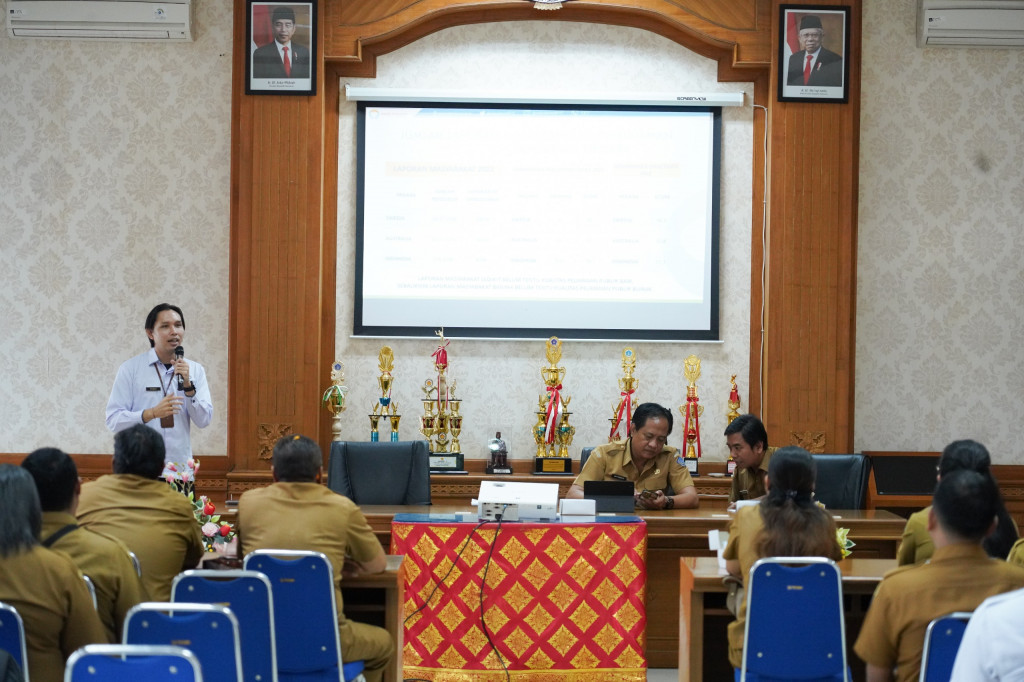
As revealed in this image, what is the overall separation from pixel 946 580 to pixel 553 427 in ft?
11.4

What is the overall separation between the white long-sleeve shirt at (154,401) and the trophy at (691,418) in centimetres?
258

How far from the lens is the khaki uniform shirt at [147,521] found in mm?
2975

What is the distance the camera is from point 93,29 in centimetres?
601

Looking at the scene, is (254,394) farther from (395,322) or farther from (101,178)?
(101,178)

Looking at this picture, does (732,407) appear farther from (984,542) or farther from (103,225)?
(103,225)

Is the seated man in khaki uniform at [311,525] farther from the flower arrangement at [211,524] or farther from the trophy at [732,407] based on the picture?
the trophy at [732,407]

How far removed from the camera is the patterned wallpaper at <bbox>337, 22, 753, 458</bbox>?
607 cm

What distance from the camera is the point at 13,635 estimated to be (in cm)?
223

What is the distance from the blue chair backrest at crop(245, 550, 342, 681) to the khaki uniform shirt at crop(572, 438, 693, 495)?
77.2 inches

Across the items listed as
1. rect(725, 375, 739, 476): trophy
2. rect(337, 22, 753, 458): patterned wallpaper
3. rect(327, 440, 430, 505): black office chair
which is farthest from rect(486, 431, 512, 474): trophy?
rect(725, 375, 739, 476): trophy

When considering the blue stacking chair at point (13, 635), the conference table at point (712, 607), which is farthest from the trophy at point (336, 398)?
the blue stacking chair at point (13, 635)

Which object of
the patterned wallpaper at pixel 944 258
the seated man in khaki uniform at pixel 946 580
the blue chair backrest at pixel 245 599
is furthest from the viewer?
the patterned wallpaper at pixel 944 258

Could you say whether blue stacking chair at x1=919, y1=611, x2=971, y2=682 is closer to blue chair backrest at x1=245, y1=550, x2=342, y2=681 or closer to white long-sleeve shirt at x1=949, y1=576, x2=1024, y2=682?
white long-sleeve shirt at x1=949, y1=576, x2=1024, y2=682

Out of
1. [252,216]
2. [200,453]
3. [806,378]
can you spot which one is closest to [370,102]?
[252,216]
